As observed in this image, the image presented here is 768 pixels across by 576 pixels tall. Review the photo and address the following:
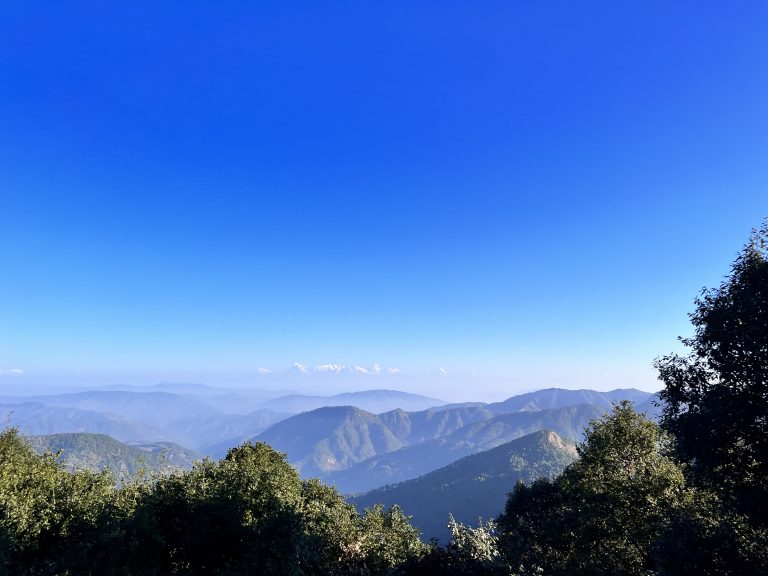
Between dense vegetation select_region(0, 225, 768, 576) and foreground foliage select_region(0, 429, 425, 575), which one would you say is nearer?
dense vegetation select_region(0, 225, 768, 576)

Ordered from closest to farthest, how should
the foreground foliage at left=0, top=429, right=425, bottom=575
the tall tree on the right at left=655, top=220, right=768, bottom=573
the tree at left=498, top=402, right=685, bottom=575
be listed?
1. the tall tree on the right at left=655, top=220, right=768, bottom=573
2. the foreground foliage at left=0, top=429, right=425, bottom=575
3. the tree at left=498, top=402, right=685, bottom=575

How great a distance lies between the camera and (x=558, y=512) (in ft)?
136

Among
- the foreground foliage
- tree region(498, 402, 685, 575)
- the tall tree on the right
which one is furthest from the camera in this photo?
tree region(498, 402, 685, 575)

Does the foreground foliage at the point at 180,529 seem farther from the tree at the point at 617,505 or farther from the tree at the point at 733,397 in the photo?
the tree at the point at 733,397

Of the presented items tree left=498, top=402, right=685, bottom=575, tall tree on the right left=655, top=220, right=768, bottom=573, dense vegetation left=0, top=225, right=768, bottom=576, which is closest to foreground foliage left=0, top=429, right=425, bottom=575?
dense vegetation left=0, top=225, right=768, bottom=576

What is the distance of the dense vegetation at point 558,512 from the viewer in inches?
749

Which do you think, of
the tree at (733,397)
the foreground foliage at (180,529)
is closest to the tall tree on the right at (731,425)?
the tree at (733,397)

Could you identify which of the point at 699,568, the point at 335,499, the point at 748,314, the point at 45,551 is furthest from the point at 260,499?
the point at 748,314

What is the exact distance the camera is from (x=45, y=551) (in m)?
28.1

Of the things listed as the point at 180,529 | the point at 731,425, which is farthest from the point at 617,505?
the point at 180,529

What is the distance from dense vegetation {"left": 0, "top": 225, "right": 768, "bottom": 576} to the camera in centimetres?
1902

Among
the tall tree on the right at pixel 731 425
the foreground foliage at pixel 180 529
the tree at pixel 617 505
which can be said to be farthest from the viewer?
the tree at pixel 617 505

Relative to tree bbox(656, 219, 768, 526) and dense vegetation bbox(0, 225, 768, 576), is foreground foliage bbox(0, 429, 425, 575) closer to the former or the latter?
dense vegetation bbox(0, 225, 768, 576)

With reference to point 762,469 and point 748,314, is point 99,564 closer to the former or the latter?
point 762,469
